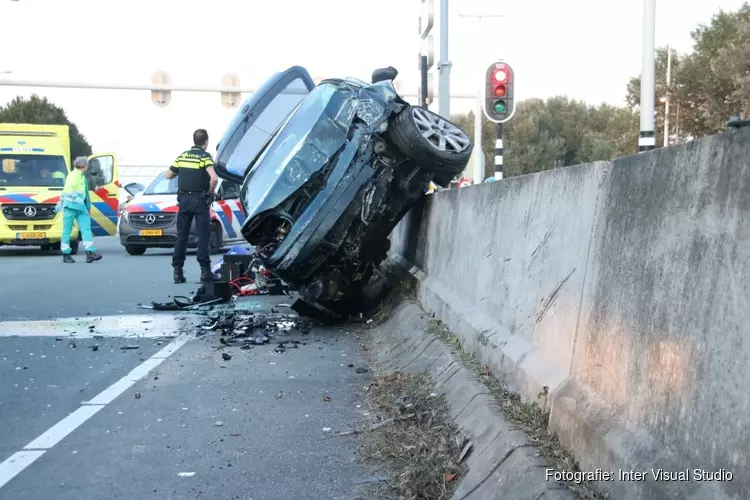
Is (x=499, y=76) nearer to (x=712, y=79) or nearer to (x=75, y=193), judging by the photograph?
(x=75, y=193)

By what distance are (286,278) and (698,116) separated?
31.0 metres

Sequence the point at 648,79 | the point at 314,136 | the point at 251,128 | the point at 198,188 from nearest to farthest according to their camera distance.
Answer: the point at 314,136, the point at 251,128, the point at 198,188, the point at 648,79

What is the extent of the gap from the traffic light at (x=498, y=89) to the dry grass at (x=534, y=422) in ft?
A: 33.8

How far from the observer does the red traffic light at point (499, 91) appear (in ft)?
46.8

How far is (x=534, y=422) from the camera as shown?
10.8 feet

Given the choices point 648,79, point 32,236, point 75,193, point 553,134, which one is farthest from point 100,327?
point 553,134

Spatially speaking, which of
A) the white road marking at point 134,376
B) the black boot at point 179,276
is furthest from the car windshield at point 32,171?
the white road marking at point 134,376

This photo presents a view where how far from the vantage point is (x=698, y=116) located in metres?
33.8

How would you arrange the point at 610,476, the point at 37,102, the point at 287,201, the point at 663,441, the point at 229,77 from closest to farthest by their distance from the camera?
1. the point at 663,441
2. the point at 610,476
3. the point at 287,201
4. the point at 229,77
5. the point at 37,102

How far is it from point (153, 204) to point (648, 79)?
11.3m

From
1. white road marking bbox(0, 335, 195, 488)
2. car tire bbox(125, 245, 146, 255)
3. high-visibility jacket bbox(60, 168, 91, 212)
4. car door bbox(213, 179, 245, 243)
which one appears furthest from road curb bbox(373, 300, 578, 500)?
car tire bbox(125, 245, 146, 255)

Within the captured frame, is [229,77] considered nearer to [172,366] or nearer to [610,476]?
[172,366]

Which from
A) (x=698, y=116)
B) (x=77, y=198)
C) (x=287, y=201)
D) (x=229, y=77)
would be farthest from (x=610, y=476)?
(x=698, y=116)

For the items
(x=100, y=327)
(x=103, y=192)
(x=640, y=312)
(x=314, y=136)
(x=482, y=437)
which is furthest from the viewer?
(x=103, y=192)
